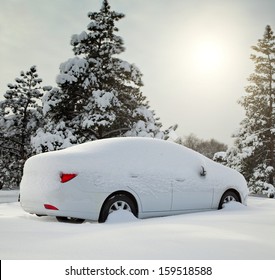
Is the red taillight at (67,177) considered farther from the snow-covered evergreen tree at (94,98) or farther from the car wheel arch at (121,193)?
the snow-covered evergreen tree at (94,98)

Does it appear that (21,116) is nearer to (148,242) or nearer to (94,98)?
(94,98)

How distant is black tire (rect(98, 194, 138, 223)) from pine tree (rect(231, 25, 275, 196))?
66.1ft

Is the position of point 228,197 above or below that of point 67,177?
below

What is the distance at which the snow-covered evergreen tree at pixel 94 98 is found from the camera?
2064 cm

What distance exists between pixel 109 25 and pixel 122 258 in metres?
21.1

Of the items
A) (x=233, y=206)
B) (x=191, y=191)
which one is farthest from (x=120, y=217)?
(x=233, y=206)

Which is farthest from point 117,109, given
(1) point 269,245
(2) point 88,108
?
(1) point 269,245

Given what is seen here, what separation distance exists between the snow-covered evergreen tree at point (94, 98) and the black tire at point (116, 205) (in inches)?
537

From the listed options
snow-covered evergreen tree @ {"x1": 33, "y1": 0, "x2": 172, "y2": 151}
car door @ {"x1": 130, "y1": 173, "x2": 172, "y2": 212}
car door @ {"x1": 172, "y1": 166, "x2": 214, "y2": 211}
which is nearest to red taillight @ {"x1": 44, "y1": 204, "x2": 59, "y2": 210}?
Result: car door @ {"x1": 130, "y1": 173, "x2": 172, "y2": 212}

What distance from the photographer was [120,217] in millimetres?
6227

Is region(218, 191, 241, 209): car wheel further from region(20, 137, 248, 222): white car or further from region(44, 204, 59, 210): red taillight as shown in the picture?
region(44, 204, 59, 210): red taillight

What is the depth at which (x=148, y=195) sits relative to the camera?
6750mm

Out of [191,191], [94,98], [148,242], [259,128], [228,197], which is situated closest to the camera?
[148,242]

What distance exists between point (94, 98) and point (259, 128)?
12.0m
